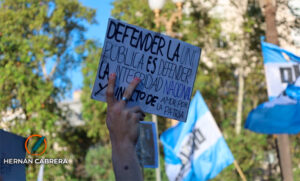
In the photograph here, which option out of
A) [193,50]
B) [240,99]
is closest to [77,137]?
[240,99]

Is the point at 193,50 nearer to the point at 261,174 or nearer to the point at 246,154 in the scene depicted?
the point at 246,154

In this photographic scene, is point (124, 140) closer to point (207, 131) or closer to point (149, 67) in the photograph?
point (149, 67)

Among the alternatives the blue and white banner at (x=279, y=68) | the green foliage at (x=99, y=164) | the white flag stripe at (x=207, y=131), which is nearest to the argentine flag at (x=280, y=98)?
the blue and white banner at (x=279, y=68)

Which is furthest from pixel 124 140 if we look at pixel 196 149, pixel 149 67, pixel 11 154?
pixel 196 149

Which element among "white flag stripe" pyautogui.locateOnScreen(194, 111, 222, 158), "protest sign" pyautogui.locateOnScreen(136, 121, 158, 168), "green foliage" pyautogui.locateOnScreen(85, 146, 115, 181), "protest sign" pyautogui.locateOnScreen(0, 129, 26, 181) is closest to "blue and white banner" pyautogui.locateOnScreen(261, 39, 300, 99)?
"white flag stripe" pyautogui.locateOnScreen(194, 111, 222, 158)

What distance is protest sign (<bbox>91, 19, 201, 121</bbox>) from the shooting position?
3.53 m

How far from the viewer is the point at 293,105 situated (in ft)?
33.8

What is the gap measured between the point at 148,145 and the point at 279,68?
10.9ft

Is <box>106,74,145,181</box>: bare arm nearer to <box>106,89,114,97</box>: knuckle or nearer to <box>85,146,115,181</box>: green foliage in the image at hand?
<box>106,89,114,97</box>: knuckle

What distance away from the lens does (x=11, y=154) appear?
10.3 ft

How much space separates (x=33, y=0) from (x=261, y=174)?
14228 mm

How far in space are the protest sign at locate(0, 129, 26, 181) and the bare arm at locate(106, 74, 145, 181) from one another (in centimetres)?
85

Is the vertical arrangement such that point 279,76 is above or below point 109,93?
above

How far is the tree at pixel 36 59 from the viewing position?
2109 cm
